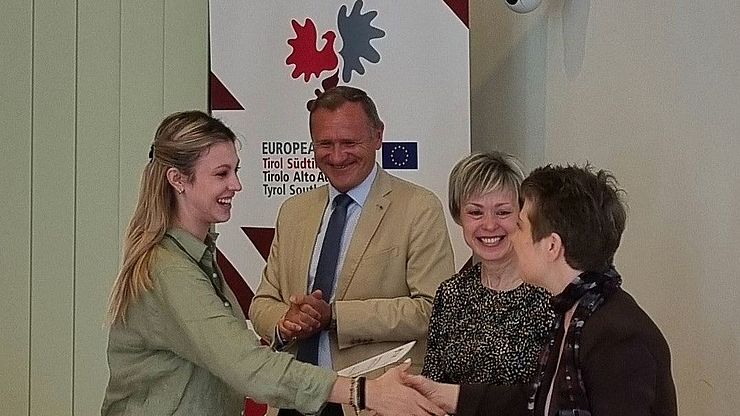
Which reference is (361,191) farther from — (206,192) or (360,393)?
(360,393)

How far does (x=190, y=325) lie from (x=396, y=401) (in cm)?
46

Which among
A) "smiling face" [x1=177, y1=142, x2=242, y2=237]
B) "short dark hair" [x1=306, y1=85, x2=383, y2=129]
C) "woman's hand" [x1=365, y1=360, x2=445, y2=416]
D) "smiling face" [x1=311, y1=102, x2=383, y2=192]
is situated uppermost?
"short dark hair" [x1=306, y1=85, x2=383, y2=129]

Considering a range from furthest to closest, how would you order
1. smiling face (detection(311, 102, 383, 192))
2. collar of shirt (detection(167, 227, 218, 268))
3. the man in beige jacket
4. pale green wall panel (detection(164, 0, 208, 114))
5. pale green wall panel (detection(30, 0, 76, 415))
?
pale green wall panel (detection(30, 0, 76, 415)) → pale green wall panel (detection(164, 0, 208, 114)) → smiling face (detection(311, 102, 383, 192)) → the man in beige jacket → collar of shirt (detection(167, 227, 218, 268))

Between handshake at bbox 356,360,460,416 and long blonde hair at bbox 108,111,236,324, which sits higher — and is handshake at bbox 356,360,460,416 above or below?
below

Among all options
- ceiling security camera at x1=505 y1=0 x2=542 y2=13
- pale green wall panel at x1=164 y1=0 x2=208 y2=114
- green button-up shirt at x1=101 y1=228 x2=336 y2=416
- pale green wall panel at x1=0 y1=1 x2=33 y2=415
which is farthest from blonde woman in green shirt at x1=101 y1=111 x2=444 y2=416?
pale green wall panel at x1=0 y1=1 x2=33 y2=415

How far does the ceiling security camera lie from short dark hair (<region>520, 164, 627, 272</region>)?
129 cm

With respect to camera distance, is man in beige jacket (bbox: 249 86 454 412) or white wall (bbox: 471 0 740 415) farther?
man in beige jacket (bbox: 249 86 454 412)

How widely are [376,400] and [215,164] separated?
60 centimetres

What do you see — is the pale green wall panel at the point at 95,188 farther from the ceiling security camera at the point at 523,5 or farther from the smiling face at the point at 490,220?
the smiling face at the point at 490,220

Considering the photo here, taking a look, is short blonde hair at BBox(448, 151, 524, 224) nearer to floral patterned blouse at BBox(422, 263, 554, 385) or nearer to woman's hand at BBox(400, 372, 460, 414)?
floral patterned blouse at BBox(422, 263, 554, 385)

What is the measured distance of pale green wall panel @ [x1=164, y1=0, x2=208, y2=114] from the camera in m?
3.45

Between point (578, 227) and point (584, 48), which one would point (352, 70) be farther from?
point (578, 227)

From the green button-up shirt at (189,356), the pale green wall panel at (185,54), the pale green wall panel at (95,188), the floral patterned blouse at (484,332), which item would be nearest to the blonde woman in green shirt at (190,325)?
the green button-up shirt at (189,356)

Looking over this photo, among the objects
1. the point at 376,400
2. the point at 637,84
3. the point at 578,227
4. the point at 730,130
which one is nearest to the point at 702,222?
the point at 730,130
